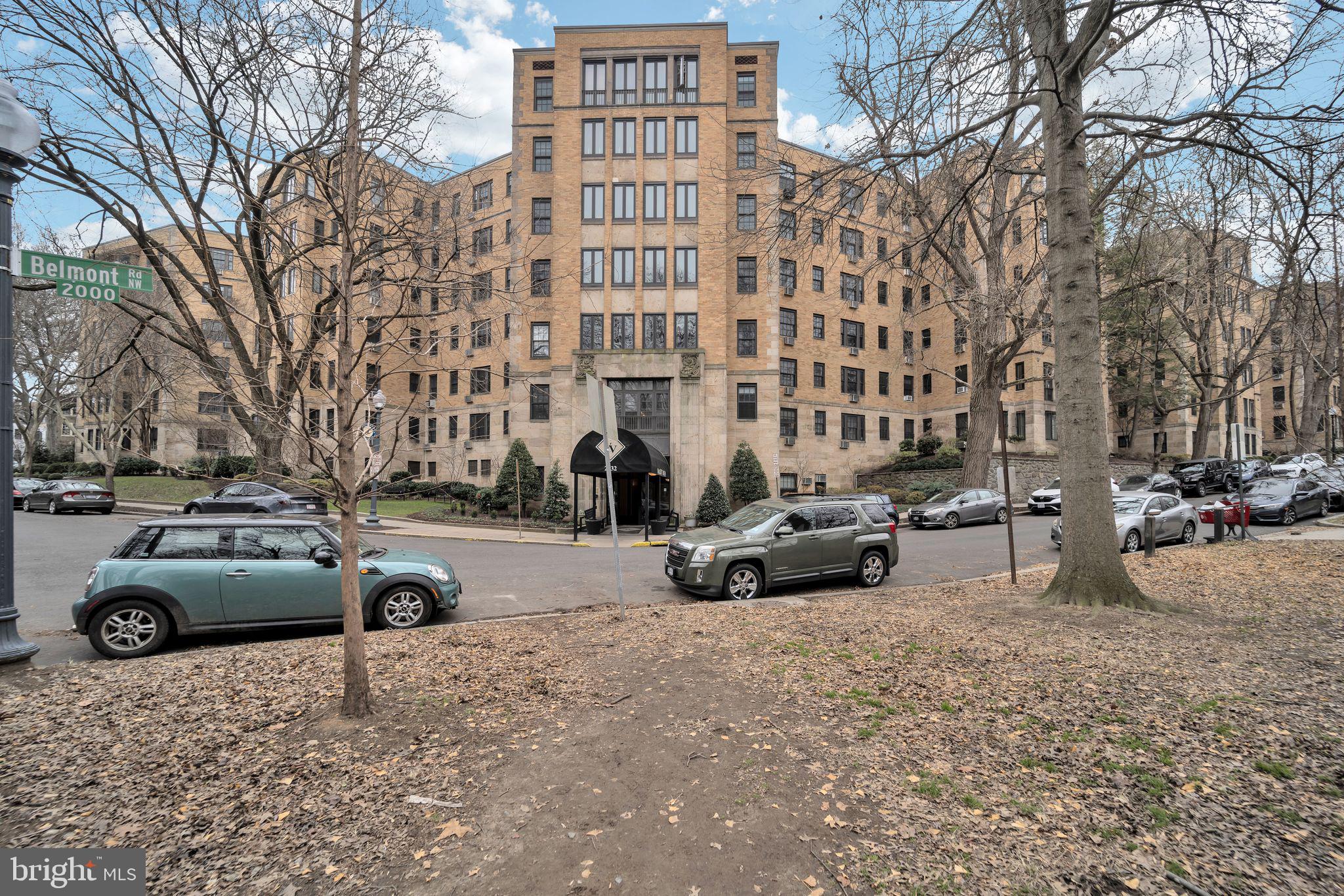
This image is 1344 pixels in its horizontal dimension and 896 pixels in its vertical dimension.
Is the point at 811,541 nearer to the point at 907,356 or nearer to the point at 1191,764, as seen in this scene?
the point at 1191,764

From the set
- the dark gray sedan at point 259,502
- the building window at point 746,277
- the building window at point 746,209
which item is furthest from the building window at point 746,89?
the dark gray sedan at point 259,502

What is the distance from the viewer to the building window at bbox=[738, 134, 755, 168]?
100ft

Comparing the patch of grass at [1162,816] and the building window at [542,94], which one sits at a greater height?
the building window at [542,94]

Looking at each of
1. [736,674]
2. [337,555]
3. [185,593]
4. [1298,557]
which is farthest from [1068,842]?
[1298,557]

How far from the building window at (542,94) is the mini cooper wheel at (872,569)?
95.6ft

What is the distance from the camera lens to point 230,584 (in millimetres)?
7395

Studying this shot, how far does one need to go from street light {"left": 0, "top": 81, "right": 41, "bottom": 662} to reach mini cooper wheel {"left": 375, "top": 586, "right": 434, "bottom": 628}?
3.22m

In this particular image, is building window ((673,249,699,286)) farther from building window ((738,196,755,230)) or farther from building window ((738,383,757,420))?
building window ((738,383,757,420))

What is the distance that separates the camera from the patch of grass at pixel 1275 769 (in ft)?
11.8

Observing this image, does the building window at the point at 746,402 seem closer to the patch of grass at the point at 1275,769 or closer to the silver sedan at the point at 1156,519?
the silver sedan at the point at 1156,519

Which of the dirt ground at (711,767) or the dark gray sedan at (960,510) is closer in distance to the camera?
the dirt ground at (711,767)

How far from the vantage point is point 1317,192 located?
772cm

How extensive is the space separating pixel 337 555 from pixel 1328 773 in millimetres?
9387

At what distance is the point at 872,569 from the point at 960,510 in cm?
1536
